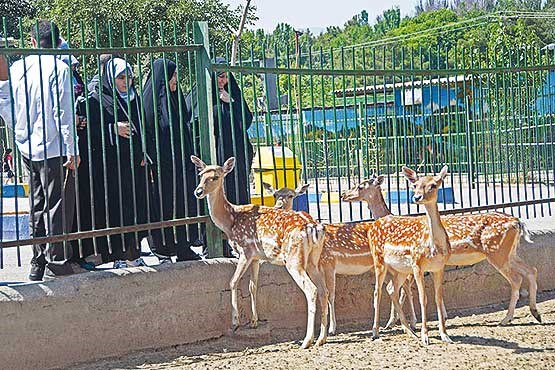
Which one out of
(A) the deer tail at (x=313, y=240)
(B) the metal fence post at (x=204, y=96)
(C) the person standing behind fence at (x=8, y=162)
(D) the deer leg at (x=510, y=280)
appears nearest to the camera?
(A) the deer tail at (x=313, y=240)

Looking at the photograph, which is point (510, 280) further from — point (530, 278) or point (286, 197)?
point (286, 197)

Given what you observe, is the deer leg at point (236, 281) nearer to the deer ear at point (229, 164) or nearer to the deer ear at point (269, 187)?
the deer ear at point (229, 164)

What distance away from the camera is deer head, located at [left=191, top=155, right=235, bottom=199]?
24.1 ft

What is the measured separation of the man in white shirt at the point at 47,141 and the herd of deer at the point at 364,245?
945 millimetres

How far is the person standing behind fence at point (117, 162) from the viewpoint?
7.44 metres

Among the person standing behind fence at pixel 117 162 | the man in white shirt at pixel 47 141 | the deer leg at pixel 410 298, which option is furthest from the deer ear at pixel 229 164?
the deer leg at pixel 410 298

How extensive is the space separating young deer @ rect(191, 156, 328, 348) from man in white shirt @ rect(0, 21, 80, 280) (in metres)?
0.94

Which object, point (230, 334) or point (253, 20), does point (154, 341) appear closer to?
point (230, 334)

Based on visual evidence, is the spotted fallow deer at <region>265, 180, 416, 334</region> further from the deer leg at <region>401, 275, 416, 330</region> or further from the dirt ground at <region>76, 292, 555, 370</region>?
the dirt ground at <region>76, 292, 555, 370</region>

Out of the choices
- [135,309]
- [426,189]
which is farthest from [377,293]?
[135,309]

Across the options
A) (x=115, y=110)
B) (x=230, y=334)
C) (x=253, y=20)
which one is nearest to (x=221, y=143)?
(x=115, y=110)

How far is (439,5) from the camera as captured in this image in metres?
167

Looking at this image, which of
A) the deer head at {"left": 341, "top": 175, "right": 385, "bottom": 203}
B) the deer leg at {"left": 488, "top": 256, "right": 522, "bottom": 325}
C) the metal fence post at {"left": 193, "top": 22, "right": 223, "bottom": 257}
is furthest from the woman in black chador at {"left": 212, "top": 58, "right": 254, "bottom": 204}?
the deer leg at {"left": 488, "top": 256, "right": 522, "bottom": 325}

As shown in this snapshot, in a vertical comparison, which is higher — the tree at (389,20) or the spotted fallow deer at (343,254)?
the tree at (389,20)
